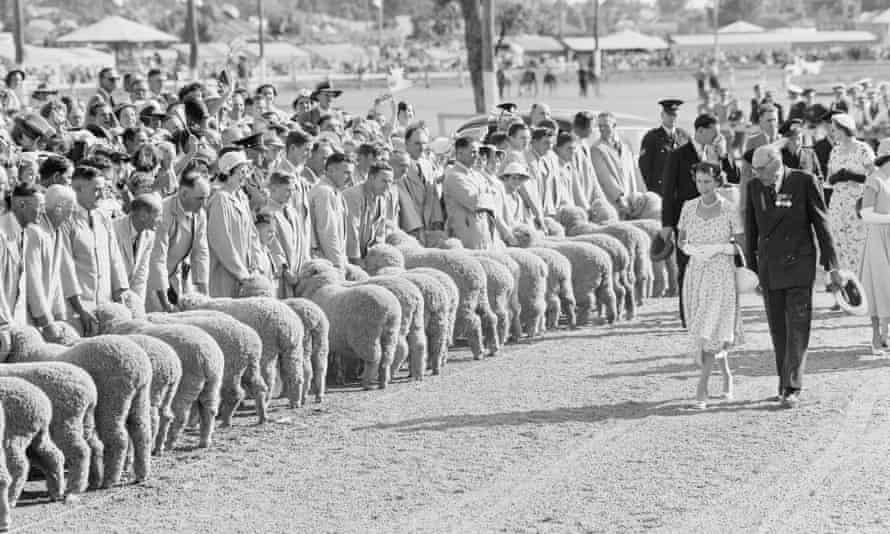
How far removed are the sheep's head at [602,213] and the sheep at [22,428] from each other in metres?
10.00

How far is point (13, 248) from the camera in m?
10.7

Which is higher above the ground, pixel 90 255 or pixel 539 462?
pixel 90 255

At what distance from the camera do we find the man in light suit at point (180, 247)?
12617 millimetres

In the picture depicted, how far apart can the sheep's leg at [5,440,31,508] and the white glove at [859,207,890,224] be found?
322 inches

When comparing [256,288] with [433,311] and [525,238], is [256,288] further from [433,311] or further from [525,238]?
[525,238]

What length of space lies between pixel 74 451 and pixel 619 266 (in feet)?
27.2

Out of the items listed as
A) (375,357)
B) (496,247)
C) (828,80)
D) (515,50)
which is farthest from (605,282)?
(515,50)

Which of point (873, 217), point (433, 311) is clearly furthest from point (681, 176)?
point (433, 311)

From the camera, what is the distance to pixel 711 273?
12.4m

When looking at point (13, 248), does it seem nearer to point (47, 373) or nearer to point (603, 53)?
point (47, 373)

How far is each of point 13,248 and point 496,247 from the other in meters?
6.70

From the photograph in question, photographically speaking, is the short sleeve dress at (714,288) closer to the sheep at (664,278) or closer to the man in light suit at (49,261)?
the man in light suit at (49,261)

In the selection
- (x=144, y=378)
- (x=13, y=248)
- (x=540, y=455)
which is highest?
(x=13, y=248)

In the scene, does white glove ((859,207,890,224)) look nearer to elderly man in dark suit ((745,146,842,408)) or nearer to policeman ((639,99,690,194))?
elderly man in dark suit ((745,146,842,408))
